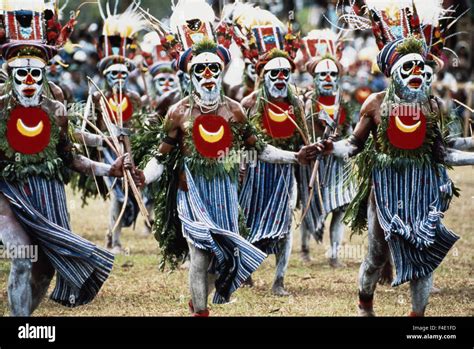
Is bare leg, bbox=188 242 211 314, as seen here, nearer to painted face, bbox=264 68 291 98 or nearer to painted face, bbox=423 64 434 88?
painted face, bbox=423 64 434 88

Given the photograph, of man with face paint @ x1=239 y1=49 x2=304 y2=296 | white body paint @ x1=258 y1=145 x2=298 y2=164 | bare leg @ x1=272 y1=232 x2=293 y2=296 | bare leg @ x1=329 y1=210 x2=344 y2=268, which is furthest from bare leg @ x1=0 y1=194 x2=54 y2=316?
bare leg @ x1=329 y1=210 x2=344 y2=268

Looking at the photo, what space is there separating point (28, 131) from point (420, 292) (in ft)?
9.93

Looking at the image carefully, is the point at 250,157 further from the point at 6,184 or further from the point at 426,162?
the point at 6,184

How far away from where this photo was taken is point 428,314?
8.93 meters

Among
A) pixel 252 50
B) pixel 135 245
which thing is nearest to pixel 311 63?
pixel 252 50

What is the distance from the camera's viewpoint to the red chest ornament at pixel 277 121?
10.0 metres

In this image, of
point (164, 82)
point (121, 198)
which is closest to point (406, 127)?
point (121, 198)

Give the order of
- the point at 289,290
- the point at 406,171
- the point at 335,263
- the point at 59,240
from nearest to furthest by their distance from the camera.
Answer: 1. the point at 59,240
2. the point at 406,171
3. the point at 289,290
4. the point at 335,263

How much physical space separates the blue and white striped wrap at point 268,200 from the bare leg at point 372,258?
166 cm

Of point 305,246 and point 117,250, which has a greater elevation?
point 305,246

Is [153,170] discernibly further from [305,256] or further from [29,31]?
[305,256]

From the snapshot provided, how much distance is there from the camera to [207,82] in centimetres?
820

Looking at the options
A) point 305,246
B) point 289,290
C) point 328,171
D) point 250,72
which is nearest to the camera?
point 289,290

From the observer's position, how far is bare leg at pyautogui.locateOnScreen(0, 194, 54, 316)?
24.4 feet
